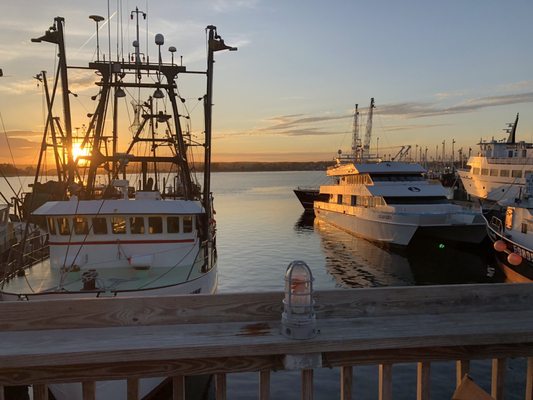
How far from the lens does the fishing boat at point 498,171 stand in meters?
→ 48.4

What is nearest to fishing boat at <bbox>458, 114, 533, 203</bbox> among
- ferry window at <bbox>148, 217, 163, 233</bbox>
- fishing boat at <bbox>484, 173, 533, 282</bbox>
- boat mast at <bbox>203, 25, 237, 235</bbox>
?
fishing boat at <bbox>484, 173, 533, 282</bbox>

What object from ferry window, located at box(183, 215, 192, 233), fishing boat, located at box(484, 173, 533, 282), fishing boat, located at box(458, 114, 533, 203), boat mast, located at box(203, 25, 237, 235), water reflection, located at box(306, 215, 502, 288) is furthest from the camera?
fishing boat, located at box(458, 114, 533, 203)

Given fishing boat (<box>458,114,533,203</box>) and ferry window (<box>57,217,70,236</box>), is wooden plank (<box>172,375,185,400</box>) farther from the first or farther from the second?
fishing boat (<box>458,114,533,203</box>)

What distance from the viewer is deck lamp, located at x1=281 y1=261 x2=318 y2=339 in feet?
10.4

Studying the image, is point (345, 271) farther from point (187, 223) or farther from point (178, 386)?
point (178, 386)

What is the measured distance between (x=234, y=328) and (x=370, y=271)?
23.9m

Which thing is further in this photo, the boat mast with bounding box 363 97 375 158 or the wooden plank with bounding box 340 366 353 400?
the boat mast with bounding box 363 97 375 158

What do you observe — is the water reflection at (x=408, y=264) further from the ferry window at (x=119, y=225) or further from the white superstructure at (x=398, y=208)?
the ferry window at (x=119, y=225)

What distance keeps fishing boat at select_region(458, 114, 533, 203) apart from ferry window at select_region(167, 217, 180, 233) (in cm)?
4149

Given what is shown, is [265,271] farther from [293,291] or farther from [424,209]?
[293,291]

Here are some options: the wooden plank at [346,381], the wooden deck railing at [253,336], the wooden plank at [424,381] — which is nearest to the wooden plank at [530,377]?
the wooden deck railing at [253,336]

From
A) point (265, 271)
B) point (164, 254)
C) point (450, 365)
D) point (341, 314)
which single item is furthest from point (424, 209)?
point (341, 314)

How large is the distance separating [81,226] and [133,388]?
1061 centimetres

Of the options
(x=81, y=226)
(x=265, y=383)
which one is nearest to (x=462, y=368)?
(x=265, y=383)
